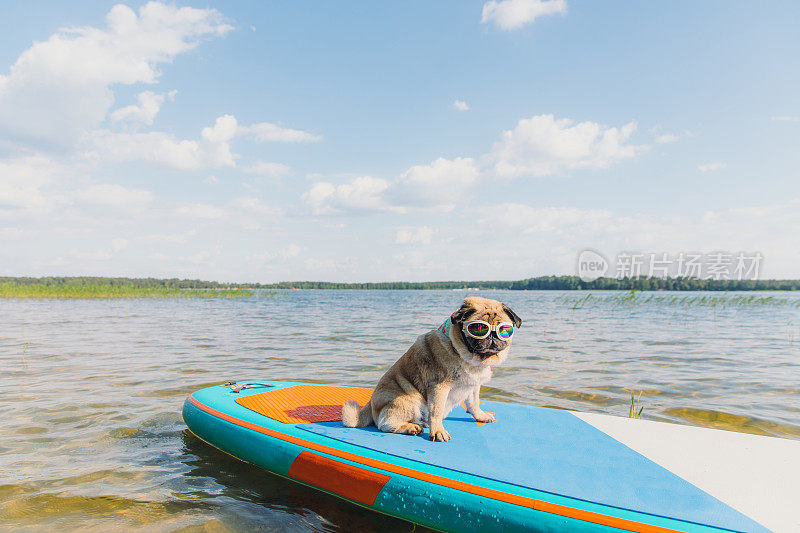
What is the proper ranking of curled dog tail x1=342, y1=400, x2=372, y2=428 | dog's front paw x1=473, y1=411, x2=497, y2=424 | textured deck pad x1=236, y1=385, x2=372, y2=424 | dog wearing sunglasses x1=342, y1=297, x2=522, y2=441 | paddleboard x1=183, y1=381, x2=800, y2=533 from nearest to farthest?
paddleboard x1=183, y1=381, x2=800, y2=533 → dog wearing sunglasses x1=342, y1=297, x2=522, y2=441 → curled dog tail x1=342, y1=400, x2=372, y2=428 → dog's front paw x1=473, y1=411, x2=497, y2=424 → textured deck pad x1=236, y1=385, x2=372, y2=424

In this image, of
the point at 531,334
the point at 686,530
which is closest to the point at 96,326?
the point at 531,334

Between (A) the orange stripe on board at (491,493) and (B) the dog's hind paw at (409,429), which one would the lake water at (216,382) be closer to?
(A) the orange stripe on board at (491,493)

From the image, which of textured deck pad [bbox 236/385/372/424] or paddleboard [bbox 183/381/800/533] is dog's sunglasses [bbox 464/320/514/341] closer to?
paddleboard [bbox 183/381/800/533]

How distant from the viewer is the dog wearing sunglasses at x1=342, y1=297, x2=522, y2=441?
3107mm

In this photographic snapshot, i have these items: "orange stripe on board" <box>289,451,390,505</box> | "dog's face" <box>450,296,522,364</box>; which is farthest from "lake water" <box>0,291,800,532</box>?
"dog's face" <box>450,296,522,364</box>

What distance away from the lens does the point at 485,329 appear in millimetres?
3045

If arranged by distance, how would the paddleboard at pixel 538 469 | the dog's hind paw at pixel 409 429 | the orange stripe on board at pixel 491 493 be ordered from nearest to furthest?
the orange stripe on board at pixel 491 493
the paddleboard at pixel 538 469
the dog's hind paw at pixel 409 429

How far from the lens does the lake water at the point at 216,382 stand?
3393 millimetres

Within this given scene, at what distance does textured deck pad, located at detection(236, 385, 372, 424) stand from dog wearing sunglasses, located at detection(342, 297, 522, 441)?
0.54m

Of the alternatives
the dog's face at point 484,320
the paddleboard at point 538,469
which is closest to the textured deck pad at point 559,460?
the paddleboard at point 538,469

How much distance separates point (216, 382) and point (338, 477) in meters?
4.82

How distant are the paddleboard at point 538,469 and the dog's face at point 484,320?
694mm

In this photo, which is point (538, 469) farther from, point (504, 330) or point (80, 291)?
point (80, 291)

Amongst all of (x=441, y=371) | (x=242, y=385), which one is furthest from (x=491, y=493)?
(x=242, y=385)
